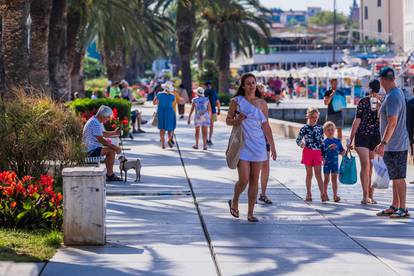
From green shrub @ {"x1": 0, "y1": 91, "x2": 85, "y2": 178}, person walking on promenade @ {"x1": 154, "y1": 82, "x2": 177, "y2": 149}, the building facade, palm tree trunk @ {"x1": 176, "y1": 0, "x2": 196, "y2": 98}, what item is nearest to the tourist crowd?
green shrub @ {"x1": 0, "y1": 91, "x2": 85, "y2": 178}

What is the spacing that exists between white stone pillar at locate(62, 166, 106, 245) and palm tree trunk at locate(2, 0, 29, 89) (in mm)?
9941

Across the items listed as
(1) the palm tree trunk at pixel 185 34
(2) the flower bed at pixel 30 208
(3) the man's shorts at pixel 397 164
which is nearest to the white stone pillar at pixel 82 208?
(2) the flower bed at pixel 30 208

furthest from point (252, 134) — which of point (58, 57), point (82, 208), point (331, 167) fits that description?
point (58, 57)

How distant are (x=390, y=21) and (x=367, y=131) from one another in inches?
3664

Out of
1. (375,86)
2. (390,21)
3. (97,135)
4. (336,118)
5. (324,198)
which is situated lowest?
(324,198)

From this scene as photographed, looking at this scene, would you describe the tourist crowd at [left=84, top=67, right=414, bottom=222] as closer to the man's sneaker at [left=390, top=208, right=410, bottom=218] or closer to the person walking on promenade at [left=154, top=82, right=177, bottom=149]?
the man's sneaker at [left=390, top=208, right=410, bottom=218]

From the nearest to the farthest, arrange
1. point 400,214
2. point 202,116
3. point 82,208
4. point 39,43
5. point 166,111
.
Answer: point 82,208, point 400,214, point 39,43, point 202,116, point 166,111

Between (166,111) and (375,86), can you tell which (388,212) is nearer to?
(375,86)

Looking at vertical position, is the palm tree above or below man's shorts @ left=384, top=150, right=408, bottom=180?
above

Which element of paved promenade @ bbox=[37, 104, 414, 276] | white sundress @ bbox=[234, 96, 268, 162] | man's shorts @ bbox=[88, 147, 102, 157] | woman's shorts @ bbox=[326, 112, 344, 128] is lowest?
paved promenade @ bbox=[37, 104, 414, 276]

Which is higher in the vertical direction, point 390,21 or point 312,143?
point 390,21

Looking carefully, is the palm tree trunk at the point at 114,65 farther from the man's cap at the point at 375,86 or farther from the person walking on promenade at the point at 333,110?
the man's cap at the point at 375,86

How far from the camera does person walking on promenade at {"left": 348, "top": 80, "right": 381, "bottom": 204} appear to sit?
44.1ft

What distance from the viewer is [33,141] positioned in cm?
1350
